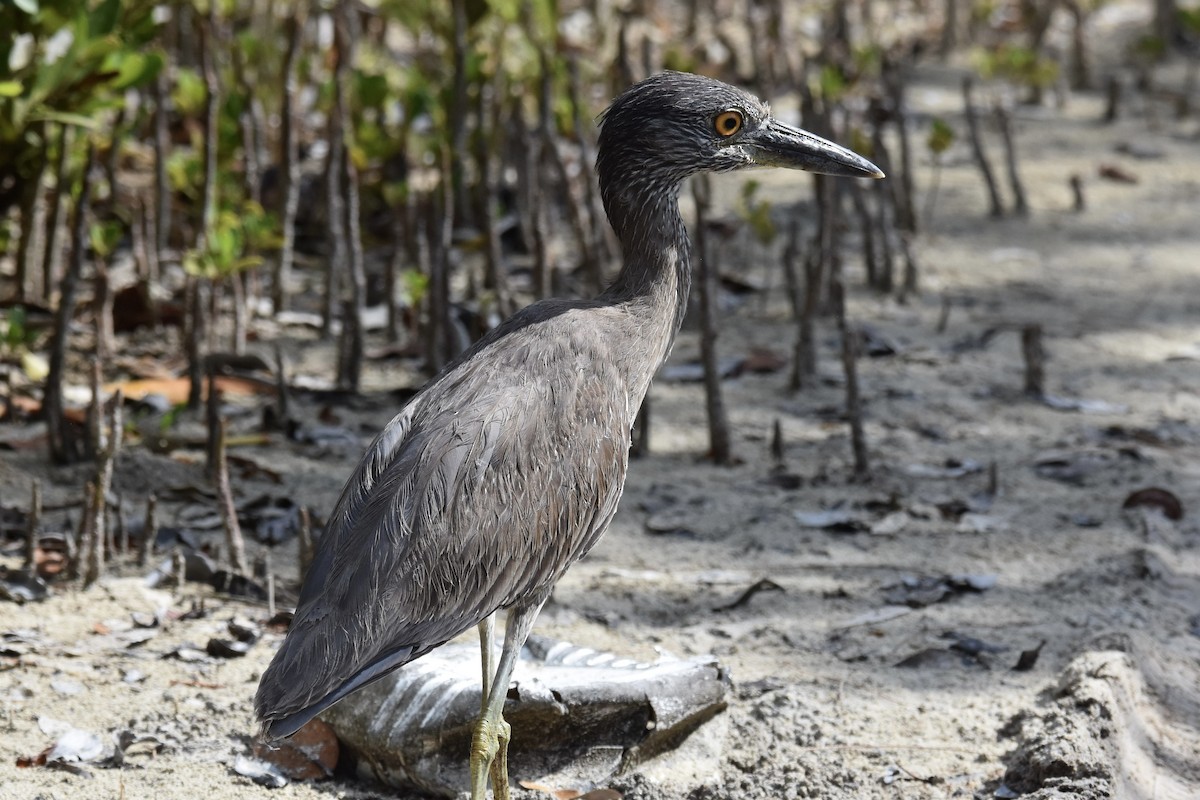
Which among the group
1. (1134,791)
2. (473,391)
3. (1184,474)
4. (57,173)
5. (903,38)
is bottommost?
(1134,791)

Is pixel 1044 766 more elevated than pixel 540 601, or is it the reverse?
pixel 540 601

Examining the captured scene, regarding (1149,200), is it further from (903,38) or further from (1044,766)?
(1044,766)

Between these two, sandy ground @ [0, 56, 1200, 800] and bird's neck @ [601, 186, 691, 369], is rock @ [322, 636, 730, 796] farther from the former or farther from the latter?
bird's neck @ [601, 186, 691, 369]

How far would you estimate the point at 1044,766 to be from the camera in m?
3.53

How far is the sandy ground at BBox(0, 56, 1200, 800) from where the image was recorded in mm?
Answer: 3734

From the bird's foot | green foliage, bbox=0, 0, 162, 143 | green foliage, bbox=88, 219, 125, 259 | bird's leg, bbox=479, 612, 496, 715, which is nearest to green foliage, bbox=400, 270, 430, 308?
green foliage, bbox=88, 219, 125, 259

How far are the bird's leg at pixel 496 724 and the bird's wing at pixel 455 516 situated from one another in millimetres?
88

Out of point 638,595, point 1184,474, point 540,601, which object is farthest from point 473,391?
point 1184,474

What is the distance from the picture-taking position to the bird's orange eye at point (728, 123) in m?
4.09

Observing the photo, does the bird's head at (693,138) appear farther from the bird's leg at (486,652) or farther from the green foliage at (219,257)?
the green foliage at (219,257)

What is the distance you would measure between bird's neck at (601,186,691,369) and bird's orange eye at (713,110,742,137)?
0.69 ft

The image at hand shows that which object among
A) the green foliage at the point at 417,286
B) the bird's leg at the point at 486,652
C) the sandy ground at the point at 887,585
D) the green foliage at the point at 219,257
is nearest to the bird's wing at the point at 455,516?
the bird's leg at the point at 486,652

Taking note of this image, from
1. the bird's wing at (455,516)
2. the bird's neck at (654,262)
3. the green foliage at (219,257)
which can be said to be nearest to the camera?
the bird's wing at (455,516)

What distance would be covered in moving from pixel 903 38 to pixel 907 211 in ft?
13.0
